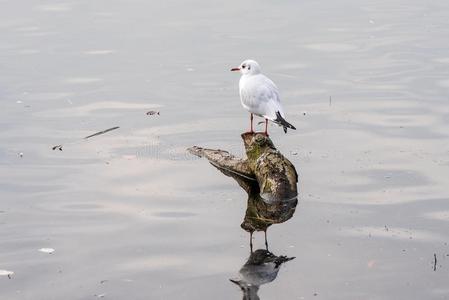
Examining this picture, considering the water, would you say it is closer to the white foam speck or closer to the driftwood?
the white foam speck

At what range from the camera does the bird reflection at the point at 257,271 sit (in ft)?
31.1

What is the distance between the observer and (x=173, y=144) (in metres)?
15.2

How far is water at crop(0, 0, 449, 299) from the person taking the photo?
10070 mm

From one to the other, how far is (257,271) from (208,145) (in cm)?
A: 527

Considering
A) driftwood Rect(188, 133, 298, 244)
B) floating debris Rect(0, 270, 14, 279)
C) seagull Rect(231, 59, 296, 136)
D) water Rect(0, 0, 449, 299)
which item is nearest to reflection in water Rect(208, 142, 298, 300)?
driftwood Rect(188, 133, 298, 244)

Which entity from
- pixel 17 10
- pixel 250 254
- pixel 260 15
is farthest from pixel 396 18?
pixel 250 254

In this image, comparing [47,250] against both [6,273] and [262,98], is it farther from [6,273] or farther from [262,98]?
[262,98]

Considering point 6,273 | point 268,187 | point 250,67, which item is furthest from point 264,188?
point 6,273

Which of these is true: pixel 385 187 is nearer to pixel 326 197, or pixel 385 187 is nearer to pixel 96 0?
pixel 326 197

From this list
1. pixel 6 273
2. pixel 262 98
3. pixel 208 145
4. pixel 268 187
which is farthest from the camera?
pixel 208 145

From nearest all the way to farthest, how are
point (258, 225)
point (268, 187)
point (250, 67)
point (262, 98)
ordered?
1. point (258, 225)
2. point (268, 187)
3. point (262, 98)
4. point (250, 67)

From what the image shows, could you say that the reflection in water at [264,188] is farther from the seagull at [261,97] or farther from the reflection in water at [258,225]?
the seagull at [261,97]

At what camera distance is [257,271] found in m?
9.99

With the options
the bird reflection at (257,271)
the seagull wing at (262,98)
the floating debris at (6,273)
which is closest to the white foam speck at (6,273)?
the floating debris at (6,273)
